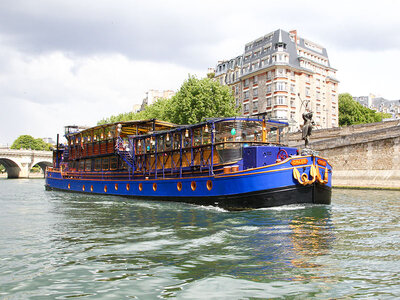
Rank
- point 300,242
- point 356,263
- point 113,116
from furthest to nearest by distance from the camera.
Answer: point 113,116 < point 300,242 < point 356,263

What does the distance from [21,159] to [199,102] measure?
57174mm

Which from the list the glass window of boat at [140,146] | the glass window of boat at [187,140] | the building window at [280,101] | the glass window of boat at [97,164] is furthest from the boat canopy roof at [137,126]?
the building window at [280,101]

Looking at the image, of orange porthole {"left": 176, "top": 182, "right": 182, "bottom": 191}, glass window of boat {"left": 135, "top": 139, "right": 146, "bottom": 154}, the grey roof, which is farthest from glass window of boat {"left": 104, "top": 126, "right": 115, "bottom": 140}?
the grey roof

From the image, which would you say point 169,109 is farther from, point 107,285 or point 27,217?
point 107,285

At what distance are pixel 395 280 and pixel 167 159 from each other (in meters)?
16.2

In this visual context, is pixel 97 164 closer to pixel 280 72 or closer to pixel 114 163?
pixel 114 163

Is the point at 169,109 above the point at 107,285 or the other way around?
above

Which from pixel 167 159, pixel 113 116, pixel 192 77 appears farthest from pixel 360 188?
pixel 113 116

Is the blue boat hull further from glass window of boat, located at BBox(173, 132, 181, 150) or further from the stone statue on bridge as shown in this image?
glass window of boat, located at BBox(173, 132, 181, 150)

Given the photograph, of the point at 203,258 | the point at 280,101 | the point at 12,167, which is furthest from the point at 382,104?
the point at 203,258

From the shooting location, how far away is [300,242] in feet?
32.1

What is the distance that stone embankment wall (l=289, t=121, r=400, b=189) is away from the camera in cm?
3200

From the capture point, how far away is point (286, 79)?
2376 inches

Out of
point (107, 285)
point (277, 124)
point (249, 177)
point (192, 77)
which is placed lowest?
point (107, 285)
